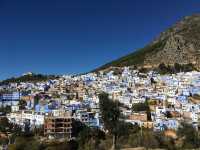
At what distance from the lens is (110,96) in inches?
3531

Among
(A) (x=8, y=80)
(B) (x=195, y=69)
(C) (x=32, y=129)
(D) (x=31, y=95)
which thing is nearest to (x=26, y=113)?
(C) (x=32, y=129)

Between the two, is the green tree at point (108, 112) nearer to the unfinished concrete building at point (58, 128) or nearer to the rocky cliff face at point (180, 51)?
the unfinished concrete building at point (58, 128)

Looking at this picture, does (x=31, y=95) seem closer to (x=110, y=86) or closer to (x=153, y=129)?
(x=110, y=86)

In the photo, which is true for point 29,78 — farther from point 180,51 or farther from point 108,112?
point 108,112

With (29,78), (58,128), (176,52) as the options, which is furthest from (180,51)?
(58,128)

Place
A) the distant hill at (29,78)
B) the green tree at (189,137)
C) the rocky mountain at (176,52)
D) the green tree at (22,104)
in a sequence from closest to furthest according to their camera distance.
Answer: the green tree at (189,137) < the green tree at (22,104) < the rocky mountain at (176,52) < the distant hill at (29,78)

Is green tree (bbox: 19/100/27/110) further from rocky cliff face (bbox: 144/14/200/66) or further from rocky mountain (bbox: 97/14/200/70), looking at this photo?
rocky cliff face (bbox: 144/14/200/66)

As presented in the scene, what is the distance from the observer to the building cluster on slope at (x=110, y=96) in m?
68.8

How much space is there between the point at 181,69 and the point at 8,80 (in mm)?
67306

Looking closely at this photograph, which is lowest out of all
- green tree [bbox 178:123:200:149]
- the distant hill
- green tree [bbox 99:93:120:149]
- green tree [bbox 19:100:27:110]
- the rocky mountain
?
green tree [bbox 178:123:200:149]

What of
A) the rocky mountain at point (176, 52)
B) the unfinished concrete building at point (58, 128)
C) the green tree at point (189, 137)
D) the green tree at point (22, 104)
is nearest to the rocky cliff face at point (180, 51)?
the rocky mountain at point (176, 52)

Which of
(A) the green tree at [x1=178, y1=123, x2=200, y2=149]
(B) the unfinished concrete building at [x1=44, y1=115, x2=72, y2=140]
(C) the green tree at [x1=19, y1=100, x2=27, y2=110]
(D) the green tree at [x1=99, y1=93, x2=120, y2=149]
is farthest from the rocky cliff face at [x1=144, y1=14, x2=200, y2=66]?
(D) the green tree at [x1=99, y1=93, x2=120, y2=149]

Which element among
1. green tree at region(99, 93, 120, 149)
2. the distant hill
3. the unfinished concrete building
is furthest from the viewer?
the distant hill

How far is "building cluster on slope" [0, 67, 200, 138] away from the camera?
226 feet
